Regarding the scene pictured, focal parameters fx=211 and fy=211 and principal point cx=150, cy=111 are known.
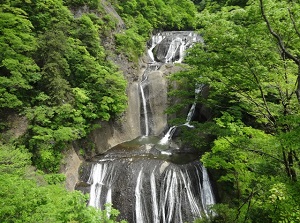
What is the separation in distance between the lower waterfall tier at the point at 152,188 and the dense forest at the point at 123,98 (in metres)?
1.24

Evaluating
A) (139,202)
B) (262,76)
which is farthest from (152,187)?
(262,76)

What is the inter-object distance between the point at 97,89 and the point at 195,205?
30.5 ft

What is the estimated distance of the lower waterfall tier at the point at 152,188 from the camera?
33.7 feet

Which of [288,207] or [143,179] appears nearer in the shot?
[288,207]

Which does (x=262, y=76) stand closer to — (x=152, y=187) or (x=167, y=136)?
(x=152, y=187)

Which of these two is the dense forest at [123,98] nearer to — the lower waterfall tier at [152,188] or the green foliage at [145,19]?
the green foliage at [145,19]

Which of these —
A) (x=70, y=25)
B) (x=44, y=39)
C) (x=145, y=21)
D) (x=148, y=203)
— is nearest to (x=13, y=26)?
(x=44, y=39)

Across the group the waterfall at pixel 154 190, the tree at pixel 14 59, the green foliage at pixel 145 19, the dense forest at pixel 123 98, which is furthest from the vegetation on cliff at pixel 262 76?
the green foliage at pixel 145 19

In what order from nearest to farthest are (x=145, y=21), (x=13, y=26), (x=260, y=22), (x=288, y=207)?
(x=288, y=207), (x=260, y=22), (x=13, y=26), (x=145, y=21)

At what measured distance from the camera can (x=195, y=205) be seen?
10.3 metres

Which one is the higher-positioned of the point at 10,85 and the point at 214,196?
the point at 10,85

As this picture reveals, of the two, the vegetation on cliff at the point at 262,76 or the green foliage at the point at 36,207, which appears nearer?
the vegetation on cliff at the point at 262,76

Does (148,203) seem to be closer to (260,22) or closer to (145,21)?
(260,22)

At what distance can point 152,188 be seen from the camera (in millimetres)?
10852
